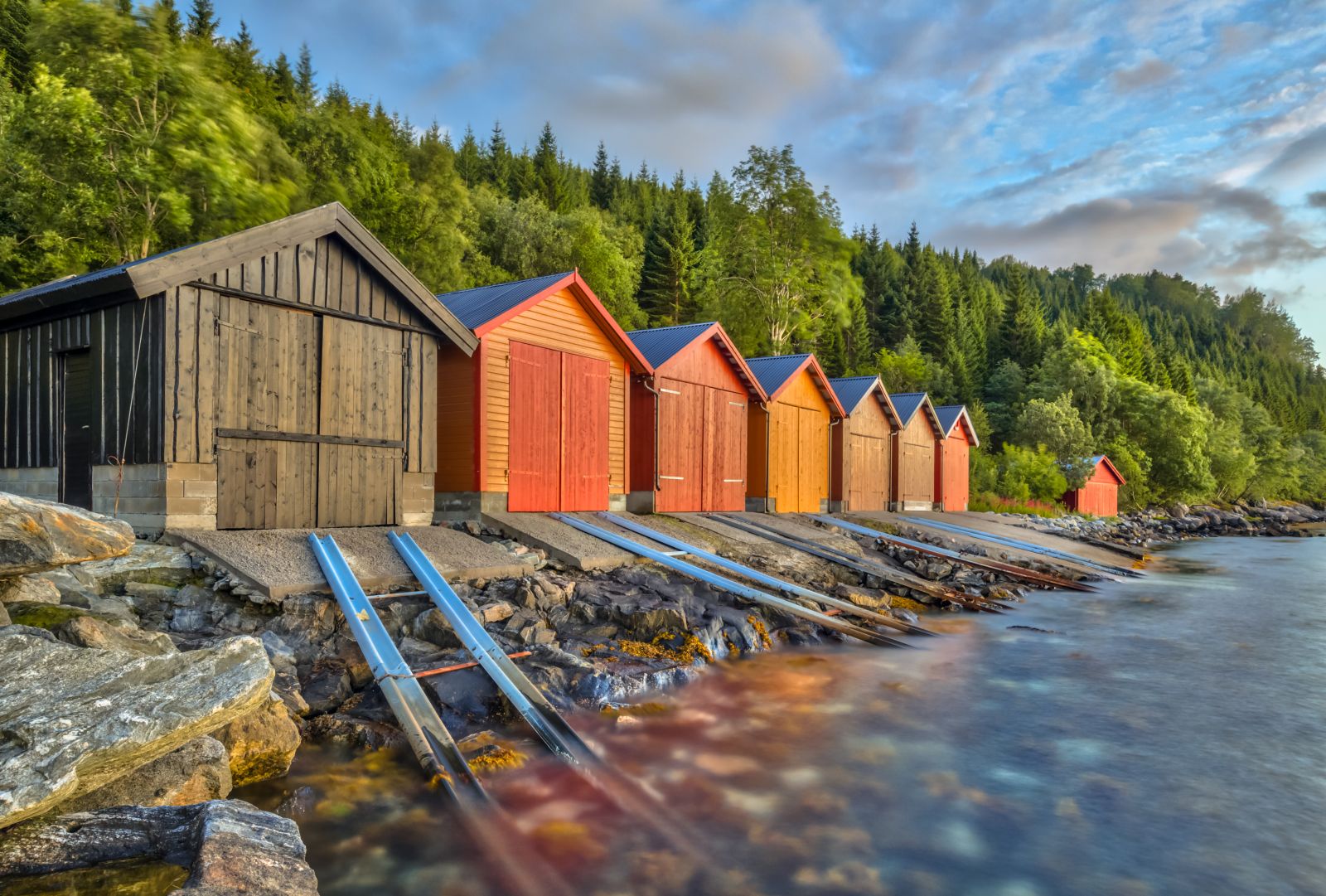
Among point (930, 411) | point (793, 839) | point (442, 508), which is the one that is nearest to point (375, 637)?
point (793, 839)

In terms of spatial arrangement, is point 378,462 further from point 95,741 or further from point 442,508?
point 95,741

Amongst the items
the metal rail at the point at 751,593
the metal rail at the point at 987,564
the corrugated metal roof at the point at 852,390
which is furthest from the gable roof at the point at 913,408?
the metal rail at the point at 751,593

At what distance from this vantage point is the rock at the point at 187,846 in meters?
3.64

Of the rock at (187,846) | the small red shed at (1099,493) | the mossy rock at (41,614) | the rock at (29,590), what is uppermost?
the rock at (29,590)

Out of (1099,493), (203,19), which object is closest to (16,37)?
(203,19)

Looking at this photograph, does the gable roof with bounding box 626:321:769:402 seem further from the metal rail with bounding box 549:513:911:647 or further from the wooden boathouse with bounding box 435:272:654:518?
the metal rail with bounding box 549:513:911:647

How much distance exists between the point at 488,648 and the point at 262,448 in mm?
4892

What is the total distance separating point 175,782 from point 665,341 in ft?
51.4

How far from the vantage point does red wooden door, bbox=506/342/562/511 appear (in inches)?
576

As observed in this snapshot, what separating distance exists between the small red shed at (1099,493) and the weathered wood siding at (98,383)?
44718 mm

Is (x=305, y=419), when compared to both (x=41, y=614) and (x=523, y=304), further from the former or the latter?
(x=41, y=614)

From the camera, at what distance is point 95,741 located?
13.9 feet

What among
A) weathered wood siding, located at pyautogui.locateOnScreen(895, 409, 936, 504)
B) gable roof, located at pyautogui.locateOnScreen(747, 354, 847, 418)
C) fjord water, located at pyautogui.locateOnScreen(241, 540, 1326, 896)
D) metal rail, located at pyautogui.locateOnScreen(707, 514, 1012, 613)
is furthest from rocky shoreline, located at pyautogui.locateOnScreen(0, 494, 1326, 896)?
weathered wood siding, located at pyautogui.locateOnScreen(895, 409, 936, 504)

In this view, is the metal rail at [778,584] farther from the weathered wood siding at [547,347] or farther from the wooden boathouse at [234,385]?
the wooden boathouse at [234,385]
